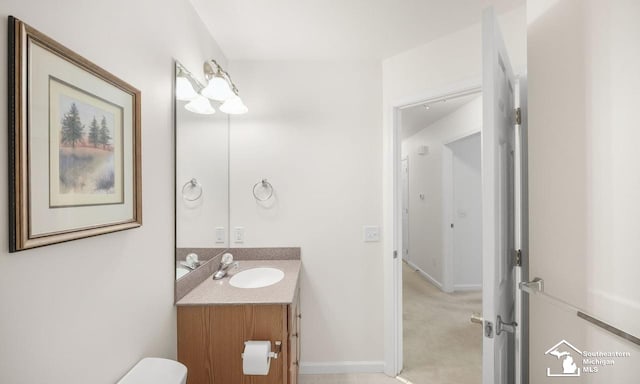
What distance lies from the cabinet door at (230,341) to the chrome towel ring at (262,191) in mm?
938

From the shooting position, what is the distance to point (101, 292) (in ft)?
2.87

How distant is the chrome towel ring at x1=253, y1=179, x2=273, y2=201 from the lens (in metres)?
2.08

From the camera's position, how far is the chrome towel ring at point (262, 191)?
82.0 inches

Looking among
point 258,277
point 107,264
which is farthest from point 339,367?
point 107,264

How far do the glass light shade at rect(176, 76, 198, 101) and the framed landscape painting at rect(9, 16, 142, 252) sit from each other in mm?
418

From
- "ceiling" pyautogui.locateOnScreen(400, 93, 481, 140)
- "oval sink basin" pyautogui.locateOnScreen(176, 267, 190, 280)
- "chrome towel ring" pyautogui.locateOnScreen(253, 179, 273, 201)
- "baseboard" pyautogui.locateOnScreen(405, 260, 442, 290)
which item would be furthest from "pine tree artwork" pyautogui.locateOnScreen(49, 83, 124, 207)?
"baseboard" pyautogui.locateOnScreen(405, 260, 442, 290)

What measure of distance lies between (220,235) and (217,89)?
0.99 metres

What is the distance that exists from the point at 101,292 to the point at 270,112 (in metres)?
1.57

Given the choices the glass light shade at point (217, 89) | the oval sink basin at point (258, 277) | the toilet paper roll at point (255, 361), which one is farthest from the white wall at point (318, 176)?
the toilet paper roll at point (255, 361)

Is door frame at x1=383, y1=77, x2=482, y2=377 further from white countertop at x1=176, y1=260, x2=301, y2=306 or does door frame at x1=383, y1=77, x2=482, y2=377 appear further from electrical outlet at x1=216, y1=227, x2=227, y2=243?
electrical outlet at x1=216, y1=227, x2=227, y2=243

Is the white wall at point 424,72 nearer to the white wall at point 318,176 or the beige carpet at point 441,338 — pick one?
the white wall at point 318,176

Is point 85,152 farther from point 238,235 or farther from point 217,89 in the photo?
point 238,235

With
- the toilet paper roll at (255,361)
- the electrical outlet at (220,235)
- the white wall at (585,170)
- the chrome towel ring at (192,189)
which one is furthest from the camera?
the electrical outlet at (220,235)

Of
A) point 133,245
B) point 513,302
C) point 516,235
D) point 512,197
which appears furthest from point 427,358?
point 133,245
